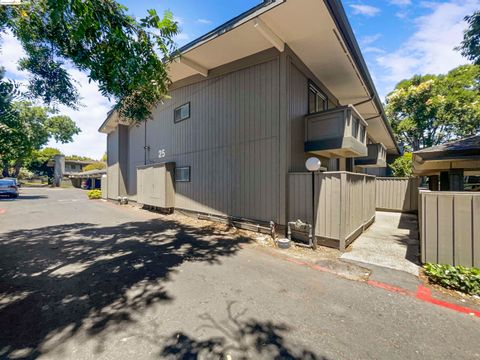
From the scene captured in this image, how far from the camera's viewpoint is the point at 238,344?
7.52 feet

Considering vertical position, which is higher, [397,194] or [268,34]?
[268,34]

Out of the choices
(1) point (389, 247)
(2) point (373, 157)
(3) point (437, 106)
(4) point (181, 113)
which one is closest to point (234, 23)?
(4) point (181, 113)

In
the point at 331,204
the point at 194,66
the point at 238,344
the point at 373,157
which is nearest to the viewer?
the point at 238,344

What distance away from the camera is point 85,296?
323cm

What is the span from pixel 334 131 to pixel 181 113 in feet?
22.1

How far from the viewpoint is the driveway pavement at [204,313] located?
Answer: 2.23 m

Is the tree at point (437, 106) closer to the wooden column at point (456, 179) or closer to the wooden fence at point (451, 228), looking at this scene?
the wooden column at point (456, 179)

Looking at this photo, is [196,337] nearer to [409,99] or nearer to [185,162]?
[185,162]

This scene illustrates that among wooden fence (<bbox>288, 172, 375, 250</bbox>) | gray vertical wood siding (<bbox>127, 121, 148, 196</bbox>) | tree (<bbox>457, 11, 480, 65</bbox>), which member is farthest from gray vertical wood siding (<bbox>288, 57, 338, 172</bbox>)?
gray vertical wood siding (<bbox>127, 121, 148, 196</bbox>)

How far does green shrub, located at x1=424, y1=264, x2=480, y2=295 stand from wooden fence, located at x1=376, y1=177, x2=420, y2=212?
883 centimetres

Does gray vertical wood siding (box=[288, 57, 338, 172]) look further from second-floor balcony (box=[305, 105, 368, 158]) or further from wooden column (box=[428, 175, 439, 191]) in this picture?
wooden column (box=[428, 175, 439, 191])

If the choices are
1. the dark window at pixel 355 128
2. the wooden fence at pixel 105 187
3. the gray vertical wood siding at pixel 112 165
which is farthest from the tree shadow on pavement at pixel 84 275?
the wooden fence at pixel 105 187

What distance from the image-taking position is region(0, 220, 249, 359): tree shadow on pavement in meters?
2.54

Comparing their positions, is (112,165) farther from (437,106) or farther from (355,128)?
(437,106)
